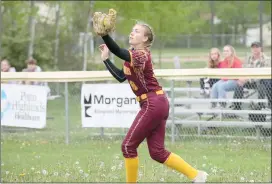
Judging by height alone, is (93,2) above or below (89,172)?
above

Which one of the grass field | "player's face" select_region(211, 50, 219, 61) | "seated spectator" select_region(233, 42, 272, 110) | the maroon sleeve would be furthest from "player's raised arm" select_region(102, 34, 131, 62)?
"player's face" select_region(211, 50, 219, 61)

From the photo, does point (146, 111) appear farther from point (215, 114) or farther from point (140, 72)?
point (215, 114)

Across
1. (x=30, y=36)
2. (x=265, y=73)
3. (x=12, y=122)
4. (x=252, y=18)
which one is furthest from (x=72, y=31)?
(x=265, y=73)

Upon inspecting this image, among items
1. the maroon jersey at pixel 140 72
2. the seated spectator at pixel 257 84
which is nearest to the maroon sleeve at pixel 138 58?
the maroon jersey at pixel 140 72

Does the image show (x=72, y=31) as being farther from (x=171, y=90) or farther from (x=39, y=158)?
(x=39, y=158)

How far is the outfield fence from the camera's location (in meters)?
14.8

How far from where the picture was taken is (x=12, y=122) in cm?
1608

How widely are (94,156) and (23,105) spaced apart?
12.0 feet

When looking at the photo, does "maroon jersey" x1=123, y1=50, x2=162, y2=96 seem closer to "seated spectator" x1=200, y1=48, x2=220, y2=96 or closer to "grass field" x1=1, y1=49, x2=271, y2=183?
"grass field" x1=1, y1=49, x2=271, y2=183

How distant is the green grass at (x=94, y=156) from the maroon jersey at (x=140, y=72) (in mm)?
1942

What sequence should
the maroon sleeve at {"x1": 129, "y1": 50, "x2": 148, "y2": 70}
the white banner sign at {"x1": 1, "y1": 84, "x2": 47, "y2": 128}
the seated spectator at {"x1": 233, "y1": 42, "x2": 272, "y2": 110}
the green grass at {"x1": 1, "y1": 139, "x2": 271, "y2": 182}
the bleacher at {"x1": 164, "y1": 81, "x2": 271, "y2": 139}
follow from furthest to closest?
1. the white banner sign at {"x1": 1, "y1": 84, "x2": 47, "y2": 128}
2. the seated spectator at {"x1": 233, "y1": 42, "x2": 272, "y2": 110}
3. the bleacher at {"x1": 164, "y1": 81, "x2": 271, "y2": 139}
4. the green grass at {"x1": 1, "y1": 139, "x2": 271, "y2": 182}
5. the maroon sleeve at {"x1": 129, "y1": 50, "x2": 148, "y2": 70}

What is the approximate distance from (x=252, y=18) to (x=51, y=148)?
32431 mm

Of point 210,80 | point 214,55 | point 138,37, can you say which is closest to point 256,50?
point 214,55

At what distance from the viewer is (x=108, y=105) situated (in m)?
15.1
